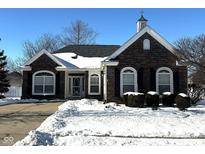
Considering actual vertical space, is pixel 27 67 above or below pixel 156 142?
above

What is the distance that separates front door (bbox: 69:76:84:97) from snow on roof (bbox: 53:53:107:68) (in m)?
1.31

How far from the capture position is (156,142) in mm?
8875

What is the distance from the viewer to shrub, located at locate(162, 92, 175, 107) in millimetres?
21375

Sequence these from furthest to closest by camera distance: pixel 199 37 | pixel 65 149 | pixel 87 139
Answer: pixel 199 37, pixel 87 139, pixel 65 149

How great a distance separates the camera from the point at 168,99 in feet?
70.1

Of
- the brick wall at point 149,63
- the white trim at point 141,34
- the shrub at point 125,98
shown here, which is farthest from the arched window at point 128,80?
the white trim at point 141,34

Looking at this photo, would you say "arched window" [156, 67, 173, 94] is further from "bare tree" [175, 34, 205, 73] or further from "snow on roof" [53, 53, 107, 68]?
"snow on roof" [53, 53, 107, 68]

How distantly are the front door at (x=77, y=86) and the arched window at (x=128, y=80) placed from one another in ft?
27.1

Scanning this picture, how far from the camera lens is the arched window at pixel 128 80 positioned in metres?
22.7

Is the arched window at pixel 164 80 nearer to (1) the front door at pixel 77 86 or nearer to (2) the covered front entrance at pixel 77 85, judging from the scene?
(2) the covered front entrance at pixel 77 85

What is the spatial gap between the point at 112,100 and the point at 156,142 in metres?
13.7

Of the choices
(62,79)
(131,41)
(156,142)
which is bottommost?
(156,142)

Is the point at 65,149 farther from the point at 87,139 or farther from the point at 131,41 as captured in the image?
the point at 131,41

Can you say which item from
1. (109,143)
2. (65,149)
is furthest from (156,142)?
(65,149)
